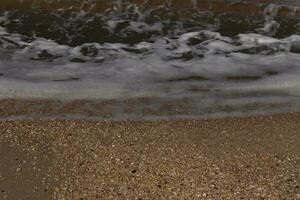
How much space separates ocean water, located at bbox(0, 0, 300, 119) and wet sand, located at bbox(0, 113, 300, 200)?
0.32 m

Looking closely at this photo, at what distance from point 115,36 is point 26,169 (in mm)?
3167

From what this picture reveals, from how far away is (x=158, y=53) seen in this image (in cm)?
607

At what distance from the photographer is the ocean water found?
501 cm

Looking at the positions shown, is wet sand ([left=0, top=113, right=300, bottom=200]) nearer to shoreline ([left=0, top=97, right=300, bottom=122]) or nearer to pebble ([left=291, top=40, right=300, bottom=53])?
shoreline ([left=0, top=97, right=300, bottom=122])

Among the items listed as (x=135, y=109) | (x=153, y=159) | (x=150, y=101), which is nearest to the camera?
(x=153, y=159)

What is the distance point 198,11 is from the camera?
24.8ft

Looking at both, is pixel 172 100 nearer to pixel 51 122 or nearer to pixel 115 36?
pixel 51 122

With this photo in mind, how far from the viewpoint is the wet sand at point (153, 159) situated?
364 centimetres

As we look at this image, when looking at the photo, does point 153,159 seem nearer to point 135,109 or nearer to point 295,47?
point 135,109

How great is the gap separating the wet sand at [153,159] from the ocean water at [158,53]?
32 cm

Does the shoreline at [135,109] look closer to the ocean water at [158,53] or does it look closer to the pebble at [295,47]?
the ocean water at [158,53]

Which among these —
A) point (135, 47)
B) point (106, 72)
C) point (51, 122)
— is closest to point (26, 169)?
point (51, 122)

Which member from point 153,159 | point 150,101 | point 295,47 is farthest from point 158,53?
point 153,159

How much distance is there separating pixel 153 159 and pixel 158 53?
7.62ft
